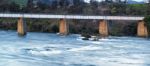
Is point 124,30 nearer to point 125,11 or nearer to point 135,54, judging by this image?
point 125,11

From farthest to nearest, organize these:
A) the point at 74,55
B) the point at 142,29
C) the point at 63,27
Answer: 1. the point at 63,27
2. the point at 142,29
3. the point at 74,55

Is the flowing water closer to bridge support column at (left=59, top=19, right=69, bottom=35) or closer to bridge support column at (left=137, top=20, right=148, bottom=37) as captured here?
bridge support column at (left=137, top=20, right=148, bottom=37)

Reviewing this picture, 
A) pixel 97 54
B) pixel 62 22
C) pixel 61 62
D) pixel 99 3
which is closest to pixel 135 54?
pixel 97 54

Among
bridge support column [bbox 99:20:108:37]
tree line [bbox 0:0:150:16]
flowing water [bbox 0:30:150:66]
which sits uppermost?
tree line [bbox 0:0:150:16]

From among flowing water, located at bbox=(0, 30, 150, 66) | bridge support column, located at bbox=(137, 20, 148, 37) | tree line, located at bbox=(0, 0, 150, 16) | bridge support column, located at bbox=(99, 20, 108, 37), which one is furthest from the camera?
tree line, located at bbox=(0, 0, 150, 16)

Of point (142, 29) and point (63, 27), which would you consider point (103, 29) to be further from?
point (63, 27)

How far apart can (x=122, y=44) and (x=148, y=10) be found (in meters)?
34.6

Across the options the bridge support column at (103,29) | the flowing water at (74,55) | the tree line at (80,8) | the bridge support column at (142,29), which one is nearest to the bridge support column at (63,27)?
the bridge support column at (103,29)

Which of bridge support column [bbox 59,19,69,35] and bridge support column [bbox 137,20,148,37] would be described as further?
bridge support column [bbox 59,19,69,35]

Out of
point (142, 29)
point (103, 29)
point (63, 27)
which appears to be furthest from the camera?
point (63, 27)

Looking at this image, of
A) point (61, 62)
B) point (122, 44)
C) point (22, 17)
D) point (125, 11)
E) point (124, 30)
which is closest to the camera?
point (61, 62)

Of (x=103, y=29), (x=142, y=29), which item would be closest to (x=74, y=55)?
(x=103, y=29)

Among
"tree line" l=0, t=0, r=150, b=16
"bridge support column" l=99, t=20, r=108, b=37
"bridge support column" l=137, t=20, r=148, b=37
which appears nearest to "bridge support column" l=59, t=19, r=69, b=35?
"bridge support column" l=99, t=20, r=108, b=37

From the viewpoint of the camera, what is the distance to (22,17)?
79.1 m
